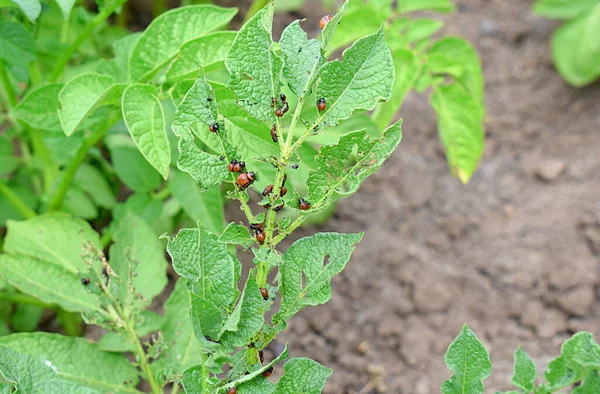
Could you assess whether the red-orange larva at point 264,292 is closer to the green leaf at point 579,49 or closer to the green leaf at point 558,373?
the green leaf at point 558,373

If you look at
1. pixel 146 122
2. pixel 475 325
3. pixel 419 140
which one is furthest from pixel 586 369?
pixel 419 140

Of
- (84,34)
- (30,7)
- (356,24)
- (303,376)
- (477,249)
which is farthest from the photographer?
(477,249)

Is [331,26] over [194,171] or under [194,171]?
over

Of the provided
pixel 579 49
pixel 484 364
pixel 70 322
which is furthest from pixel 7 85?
pixel 579 49

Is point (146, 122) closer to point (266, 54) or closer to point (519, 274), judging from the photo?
point (266, 54)

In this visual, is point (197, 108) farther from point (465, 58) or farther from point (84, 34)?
point (465, 58)

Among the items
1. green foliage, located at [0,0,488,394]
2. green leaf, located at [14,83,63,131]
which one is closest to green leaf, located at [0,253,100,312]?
green foliage, located at [0,0,488,394]

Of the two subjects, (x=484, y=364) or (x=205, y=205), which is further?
(x=205, y=205)
